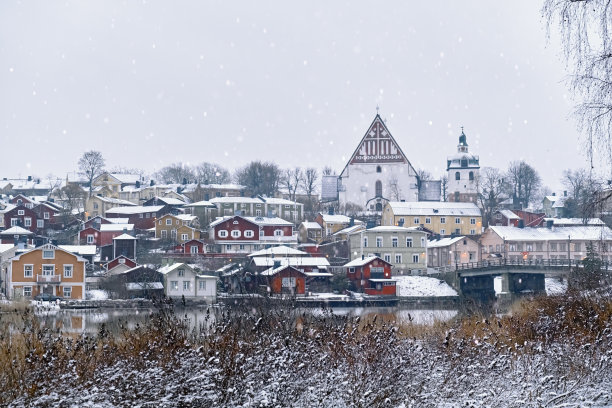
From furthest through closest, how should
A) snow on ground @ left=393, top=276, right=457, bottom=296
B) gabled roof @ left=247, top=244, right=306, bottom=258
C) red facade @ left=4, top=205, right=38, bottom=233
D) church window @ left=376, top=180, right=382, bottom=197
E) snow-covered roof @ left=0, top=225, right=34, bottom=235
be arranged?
church window @ left=376, top=180, right=382, bottom=197 < red facade @ left=4, top=205, right=38, bottom=233 < snow-covered roof @ left=0, top=225, right=34, bottom=235 < gabled roof @ left=247, top=244, right=306, bottom=258 < snow on ground @ left=393, top=276, right=457, bottom=296

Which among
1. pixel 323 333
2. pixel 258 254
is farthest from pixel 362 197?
pixel 323 333

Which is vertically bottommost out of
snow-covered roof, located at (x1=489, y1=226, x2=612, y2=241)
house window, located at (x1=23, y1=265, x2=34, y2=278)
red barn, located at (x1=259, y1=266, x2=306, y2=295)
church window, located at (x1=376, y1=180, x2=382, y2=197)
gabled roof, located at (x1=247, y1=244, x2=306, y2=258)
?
red barn, located at (x1=259, y1=266, x2=306, y2=295)

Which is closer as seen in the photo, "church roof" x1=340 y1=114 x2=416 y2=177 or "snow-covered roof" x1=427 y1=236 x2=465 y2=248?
"snow-covered roof" x1=427 y1=236 x2=465 y2=248

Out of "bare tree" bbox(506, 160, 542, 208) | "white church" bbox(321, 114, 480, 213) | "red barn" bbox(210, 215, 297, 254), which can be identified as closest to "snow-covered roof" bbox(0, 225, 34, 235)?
"red barn" bbox(210, 215, 297, 254)

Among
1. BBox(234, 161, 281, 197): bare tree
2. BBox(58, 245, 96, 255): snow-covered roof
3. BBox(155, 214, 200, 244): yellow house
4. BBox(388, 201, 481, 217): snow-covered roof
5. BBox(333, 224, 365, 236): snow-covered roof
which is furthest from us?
BBox(234, 161, 281, 197): bare tree

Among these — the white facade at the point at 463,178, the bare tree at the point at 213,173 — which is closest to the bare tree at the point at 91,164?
the bare tree at the point at 213,173

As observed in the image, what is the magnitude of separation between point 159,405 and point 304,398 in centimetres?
181

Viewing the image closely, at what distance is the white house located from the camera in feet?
165

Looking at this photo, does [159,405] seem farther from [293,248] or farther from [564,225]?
[564,225]

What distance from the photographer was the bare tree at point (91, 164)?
93.6 metres

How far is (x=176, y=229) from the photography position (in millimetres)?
66250

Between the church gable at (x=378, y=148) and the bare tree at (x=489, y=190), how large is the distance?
9117 millimetres

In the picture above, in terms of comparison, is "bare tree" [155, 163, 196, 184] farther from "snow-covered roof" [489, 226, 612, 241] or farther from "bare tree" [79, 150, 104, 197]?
"snow-covered roof" [489, 226, 612, 241]

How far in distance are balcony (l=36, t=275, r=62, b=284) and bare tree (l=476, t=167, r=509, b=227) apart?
4207 cm
